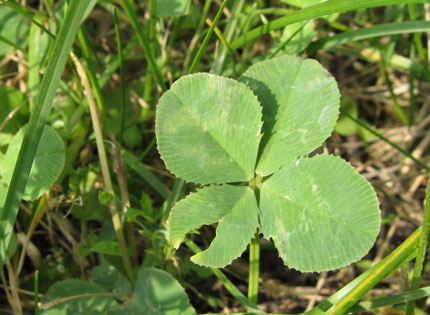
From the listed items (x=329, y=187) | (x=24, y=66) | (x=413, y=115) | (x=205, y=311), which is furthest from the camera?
(x=413, y=115)

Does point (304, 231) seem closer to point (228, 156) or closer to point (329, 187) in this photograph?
point (329, 187)

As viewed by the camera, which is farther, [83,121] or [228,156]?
[83,121]

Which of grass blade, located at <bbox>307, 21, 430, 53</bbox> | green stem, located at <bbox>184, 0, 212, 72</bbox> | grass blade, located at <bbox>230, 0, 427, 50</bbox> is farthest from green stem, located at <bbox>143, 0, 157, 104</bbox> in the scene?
grass blade, located at <bbox>307, 21, 430, 53</bbox>

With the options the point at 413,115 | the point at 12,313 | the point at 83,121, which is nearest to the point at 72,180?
the point at 83,121

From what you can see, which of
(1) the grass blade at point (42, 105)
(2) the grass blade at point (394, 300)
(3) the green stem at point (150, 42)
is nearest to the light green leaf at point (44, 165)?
(1) the grass blade at point (42, 105)

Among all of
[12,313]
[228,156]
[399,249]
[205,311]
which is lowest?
[205,311]

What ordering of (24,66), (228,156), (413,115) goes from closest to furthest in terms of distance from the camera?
(228,156) → (24,66) → (413,115)

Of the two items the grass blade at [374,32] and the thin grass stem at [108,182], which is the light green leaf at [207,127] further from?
the grass blade at [374,32]

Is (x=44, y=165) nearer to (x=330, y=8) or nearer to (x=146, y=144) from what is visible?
(x=146, y=144)
